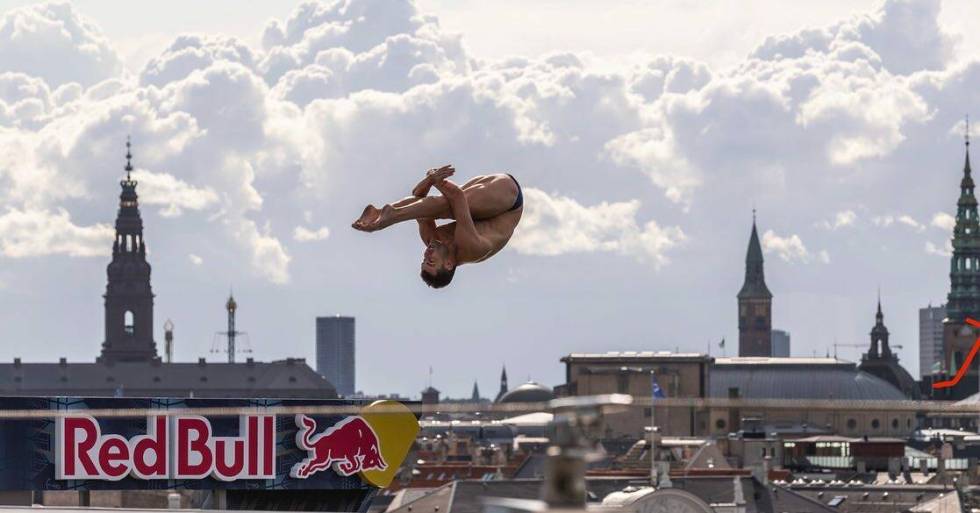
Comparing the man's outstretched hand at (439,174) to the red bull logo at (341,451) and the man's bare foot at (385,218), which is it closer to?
the man's bare foot at (385,218)

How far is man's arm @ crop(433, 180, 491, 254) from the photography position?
613 inches

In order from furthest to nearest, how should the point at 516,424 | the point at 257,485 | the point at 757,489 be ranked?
the point at 757,489
the point at 257,485
the point at 516,424

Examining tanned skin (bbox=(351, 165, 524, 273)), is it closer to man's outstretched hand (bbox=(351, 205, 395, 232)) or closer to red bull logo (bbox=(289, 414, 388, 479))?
man's outstretched hand (bbox=(351, 205, 395, 232))

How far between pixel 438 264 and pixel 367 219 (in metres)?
0.67

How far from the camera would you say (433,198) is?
1562 centimetres

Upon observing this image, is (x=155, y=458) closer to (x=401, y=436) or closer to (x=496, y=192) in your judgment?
(x=401, y=436)

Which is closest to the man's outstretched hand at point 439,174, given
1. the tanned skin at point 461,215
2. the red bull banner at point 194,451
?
the tanned skin at point 461,215

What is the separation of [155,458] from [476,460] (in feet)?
464

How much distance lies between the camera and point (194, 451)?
41.9m

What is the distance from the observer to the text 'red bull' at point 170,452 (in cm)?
4131

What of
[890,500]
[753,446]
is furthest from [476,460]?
[890,500]

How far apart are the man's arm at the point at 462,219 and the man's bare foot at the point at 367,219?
1.59 ft

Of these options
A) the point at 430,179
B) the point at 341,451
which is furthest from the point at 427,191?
the point at 341,451

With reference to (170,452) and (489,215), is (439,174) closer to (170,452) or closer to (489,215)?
(489,215)
